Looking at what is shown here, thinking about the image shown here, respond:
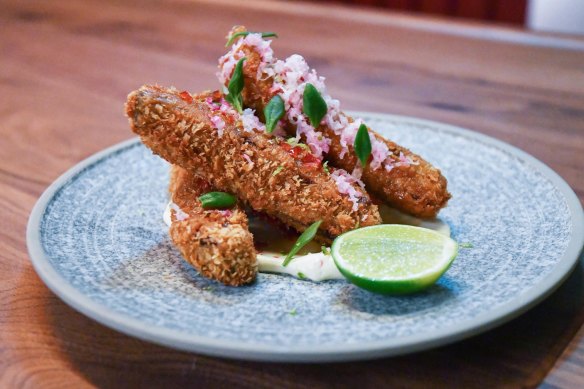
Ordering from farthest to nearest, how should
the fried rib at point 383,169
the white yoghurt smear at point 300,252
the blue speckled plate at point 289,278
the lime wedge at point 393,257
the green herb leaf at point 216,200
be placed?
the fried rib at point 383,169
the green herb leaf at point 216,200
the white yoghurt smear at point 300,252
the lime wedge at point 393,257
the blue speckled plate at point 289,278

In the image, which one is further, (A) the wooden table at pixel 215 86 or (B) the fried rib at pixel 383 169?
(B) the fried rib at pixel 383 169

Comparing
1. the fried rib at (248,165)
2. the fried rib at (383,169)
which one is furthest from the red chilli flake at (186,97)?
the fried rib at (383,169)

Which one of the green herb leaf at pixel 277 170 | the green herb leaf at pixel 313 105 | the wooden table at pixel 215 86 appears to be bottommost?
the wooden table at pixel 215 86

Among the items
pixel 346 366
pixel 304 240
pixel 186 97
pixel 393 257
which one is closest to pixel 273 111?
pixel 186 97

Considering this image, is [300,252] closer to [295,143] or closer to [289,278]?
[289,278]

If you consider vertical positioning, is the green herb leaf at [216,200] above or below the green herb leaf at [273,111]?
below

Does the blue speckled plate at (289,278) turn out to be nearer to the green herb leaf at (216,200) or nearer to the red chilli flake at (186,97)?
the green herb leaf at (216,200)

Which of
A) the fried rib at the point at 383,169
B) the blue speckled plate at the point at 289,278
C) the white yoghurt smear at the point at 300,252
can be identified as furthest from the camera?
the fried rib at the point at 383,169
